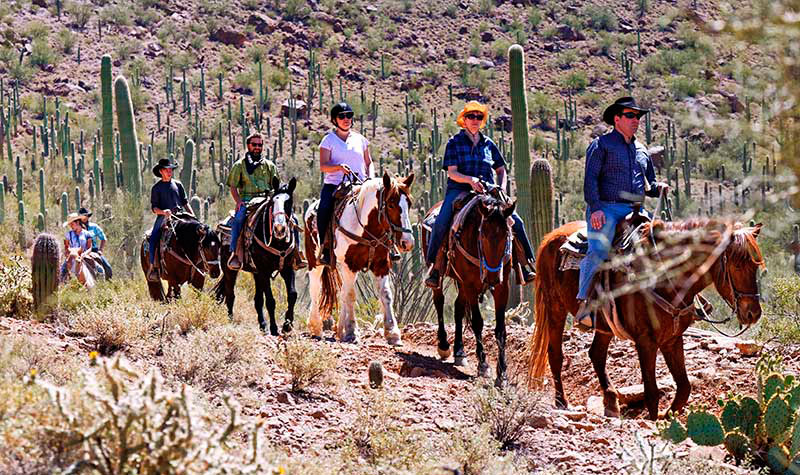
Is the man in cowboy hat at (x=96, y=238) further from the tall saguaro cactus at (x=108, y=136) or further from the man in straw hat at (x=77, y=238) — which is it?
the tall saguaro cactus at (x=108, y=136)

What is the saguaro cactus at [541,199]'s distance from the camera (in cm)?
1586

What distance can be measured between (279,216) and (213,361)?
15.7ft

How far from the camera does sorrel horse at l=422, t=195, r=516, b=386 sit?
10.3m

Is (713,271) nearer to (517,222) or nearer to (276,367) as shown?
(517,222)

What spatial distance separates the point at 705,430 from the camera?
7.26 metres

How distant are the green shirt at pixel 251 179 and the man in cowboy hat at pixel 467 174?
11.7 feet

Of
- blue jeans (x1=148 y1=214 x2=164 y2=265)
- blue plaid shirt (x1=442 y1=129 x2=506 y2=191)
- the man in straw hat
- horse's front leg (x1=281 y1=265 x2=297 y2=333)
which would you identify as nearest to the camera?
blue plaid shirt (x1=442 y1=129 x2=506 y2=191)

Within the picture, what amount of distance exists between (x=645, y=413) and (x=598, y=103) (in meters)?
42.3

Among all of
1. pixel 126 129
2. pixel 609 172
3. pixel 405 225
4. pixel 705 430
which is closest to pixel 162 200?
pixel 405 225

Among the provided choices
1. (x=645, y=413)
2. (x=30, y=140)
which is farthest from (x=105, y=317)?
(x=30, y=140)

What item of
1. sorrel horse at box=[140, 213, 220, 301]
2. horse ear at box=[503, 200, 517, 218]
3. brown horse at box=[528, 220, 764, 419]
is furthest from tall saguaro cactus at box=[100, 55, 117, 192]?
brown horse at box=[528, 220, 764, 419]

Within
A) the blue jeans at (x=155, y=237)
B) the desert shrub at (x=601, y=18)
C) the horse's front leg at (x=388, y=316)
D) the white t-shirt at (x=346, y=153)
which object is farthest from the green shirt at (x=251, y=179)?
the desert shrub at (x=601, y=18)

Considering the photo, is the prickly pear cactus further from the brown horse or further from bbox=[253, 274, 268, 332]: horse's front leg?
bbox=[253, 274, 268, 332]: horse's front leg

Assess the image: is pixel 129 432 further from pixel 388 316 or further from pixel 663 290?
pixel 388 316
